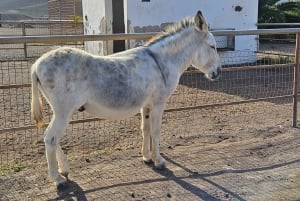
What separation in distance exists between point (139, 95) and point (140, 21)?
743cm

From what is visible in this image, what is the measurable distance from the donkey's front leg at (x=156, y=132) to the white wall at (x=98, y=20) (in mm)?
7274

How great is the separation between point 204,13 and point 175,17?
36.8 inches

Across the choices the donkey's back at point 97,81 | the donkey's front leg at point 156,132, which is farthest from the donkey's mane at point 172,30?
the donkey's front leg at point 156,132

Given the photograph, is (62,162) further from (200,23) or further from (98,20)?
(98,20)

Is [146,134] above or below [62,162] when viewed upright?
above

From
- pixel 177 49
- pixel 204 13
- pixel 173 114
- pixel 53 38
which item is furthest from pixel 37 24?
pixel 177 49

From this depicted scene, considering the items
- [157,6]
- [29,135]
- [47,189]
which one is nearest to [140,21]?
[157,6]

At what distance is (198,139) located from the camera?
20.3ft

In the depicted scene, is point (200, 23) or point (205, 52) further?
point (205, 52)

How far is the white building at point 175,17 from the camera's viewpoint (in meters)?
11.6

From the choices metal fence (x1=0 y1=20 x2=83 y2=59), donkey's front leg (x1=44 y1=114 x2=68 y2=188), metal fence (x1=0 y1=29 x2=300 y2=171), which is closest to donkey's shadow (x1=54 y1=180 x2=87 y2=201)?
donkey's front leg (x1=44 y1=114 x2=68 y2=188)

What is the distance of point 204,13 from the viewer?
1241 centimetres

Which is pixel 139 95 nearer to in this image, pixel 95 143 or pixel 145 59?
pixel 145 59

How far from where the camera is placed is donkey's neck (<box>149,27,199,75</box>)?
4.88 m
